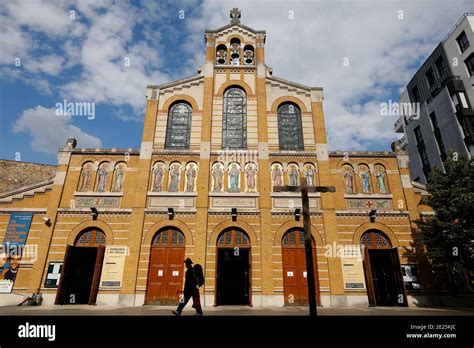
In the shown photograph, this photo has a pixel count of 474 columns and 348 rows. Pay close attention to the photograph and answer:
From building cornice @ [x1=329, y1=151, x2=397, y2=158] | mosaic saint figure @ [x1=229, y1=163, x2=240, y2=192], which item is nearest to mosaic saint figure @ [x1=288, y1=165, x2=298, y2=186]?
building cornice @ [x1=329, y1=151, x2=397, y2=158]

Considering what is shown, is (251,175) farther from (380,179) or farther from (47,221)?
(47,221)

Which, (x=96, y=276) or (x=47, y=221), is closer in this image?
(x=96, y=276)

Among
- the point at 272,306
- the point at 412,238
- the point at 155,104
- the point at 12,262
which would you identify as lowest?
the point at 272,306

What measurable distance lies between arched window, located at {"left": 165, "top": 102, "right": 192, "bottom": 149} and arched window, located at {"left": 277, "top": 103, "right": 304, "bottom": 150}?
21.0 feet

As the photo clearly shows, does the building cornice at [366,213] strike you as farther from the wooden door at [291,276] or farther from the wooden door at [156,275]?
the wooden door at [156,275]

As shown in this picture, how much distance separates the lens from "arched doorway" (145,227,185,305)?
1642 centimetres

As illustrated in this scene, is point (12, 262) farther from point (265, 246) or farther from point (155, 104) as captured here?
point (265, 246)

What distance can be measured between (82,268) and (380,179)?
20134 mm

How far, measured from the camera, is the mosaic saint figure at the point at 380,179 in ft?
62.2

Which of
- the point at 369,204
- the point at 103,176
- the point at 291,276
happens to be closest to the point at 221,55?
the point at 103,176

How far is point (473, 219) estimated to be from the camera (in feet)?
49.4

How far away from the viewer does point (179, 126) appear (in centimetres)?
2052
